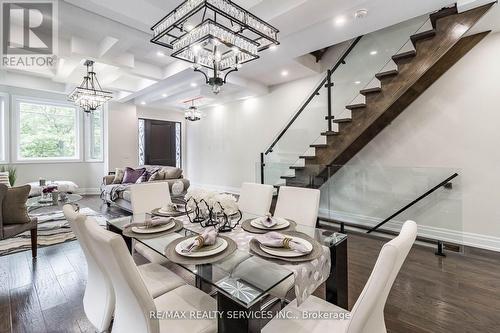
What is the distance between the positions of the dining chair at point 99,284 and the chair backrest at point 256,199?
1.05 meters

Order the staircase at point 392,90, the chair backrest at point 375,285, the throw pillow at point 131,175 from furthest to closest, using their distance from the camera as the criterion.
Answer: the throw pillow at point 131,175
the staircase at point 392,90
the chair backrest at point 375,285

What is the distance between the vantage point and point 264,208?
7.68 ft

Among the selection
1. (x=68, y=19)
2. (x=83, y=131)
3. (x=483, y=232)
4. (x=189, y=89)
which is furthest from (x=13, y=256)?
(x=483, y=232)

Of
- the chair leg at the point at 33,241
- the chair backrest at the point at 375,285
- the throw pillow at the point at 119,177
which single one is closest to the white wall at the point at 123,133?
the throw pillow at the point at 119,177

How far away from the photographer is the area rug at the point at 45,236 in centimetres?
311

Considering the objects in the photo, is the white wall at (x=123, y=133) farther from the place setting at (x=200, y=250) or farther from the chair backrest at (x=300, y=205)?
the place setting at (x=200, y=250)

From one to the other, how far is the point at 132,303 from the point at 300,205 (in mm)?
1539

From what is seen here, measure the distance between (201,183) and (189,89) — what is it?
3488 millimetres

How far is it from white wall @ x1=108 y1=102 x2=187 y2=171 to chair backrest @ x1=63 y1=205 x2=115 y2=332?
6.27m

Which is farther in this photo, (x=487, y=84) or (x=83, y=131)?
(x=83, y=131)

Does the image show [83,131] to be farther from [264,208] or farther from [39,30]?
[264,208]

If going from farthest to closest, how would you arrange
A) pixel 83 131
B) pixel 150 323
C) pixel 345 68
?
pixel 83 131 < pixel 345 68 < pixel 150 323

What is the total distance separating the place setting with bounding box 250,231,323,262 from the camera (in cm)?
125

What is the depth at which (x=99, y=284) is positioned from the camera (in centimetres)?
140
